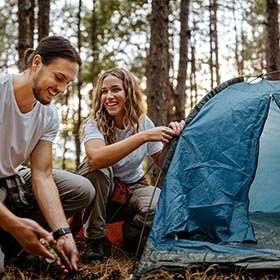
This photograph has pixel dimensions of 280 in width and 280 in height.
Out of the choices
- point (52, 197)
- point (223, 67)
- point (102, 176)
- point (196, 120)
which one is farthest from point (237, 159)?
point (223, 67)

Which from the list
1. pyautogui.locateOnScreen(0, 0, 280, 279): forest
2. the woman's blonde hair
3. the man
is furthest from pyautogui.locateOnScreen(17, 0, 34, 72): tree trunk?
the man

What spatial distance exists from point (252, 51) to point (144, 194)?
43.6 feet

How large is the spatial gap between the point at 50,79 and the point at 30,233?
0.88 meters

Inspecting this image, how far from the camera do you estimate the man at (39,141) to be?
6.54ft

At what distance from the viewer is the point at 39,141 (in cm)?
222

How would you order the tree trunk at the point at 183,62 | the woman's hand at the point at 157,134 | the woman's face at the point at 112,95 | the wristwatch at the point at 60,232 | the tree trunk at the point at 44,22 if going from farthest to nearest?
the tree trunk at the point at 183,62
the tree trunk at the point at 44,22
the woman's face at the point at 112,95
the woman's hand at the point at 157,134
the wristwatch at the point at 60,232

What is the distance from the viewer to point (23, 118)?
82.6 inches

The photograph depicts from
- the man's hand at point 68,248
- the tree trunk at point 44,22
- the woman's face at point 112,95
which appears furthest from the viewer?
the tree trunk at point 44,22

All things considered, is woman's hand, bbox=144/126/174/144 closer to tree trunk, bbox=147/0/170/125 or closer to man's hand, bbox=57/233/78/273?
man's hand, bbox=57/233/78/273

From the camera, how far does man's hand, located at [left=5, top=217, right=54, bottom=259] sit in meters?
1.48

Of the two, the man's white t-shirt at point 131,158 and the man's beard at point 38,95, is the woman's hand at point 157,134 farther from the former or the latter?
the man's beard at point 38,95

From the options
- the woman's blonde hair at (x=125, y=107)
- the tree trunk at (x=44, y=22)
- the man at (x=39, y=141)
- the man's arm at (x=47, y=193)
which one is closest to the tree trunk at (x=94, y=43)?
the tree trunk at (x=44, y=22)

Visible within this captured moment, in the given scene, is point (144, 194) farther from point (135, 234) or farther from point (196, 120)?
point (196, 120)

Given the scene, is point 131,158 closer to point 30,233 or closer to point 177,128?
point 177,128
